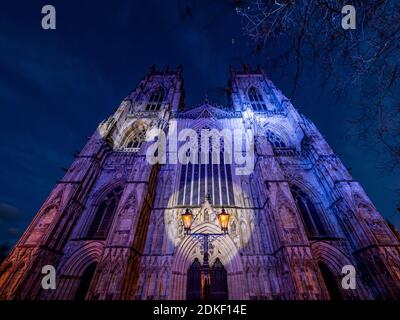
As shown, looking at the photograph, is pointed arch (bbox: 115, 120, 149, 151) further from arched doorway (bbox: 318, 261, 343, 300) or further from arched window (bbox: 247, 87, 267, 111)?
arched doorway (bbox: 318, 261, 343, 300)

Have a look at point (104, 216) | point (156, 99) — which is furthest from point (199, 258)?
point (156, 99)

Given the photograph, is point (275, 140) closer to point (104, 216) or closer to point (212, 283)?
point (212, 283)

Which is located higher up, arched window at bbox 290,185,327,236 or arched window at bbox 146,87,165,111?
arched window at bbox 146,87,165,111

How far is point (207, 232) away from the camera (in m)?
10.8

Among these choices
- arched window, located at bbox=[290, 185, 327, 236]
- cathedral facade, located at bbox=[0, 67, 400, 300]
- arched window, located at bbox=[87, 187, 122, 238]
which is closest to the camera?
cathedral facade, located at bbox=[0, 67, 400, 300]

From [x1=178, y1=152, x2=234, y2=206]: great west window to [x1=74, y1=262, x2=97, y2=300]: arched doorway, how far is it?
617 cm

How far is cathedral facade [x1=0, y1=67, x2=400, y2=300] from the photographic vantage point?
27.7 ft

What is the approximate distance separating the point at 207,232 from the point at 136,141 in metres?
11.0

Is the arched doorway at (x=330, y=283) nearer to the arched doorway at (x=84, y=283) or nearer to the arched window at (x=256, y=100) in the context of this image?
the arched doorway at (x=84, y=283)

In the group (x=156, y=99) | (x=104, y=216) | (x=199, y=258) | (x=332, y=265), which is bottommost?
(x=332, y=265)

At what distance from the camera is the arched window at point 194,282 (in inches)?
370

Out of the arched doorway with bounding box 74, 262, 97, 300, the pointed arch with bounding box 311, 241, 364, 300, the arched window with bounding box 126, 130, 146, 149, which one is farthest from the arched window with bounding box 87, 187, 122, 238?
the pointed arch with bounding box 311, 241, 364, 300
